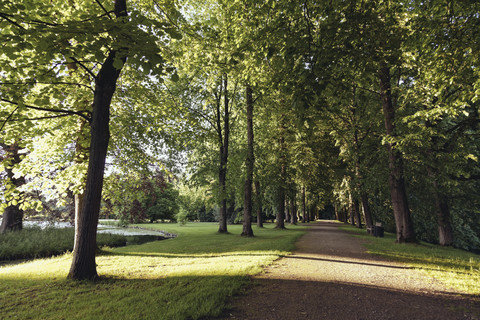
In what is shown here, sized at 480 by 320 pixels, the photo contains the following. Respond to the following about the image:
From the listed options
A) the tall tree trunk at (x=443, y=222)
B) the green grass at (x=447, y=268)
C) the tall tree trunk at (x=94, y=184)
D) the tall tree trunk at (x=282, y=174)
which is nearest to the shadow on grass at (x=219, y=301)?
the tall tree trunk at (x=94, y=184)

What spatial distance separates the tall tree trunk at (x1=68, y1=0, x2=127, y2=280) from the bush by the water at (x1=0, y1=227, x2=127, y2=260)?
904 cm

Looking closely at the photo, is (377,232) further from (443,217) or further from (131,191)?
(131,191)

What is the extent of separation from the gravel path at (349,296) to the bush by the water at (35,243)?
41.8ft

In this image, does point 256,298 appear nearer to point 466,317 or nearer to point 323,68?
point 466,317

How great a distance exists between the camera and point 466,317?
4129mm

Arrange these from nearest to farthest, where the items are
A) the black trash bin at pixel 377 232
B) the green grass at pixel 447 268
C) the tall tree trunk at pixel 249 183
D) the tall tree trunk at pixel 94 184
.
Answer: the green grass at pixel 447 268 → the tall tree trunk at pixel 94 184 → the tall tree trunk at pixel 249 183 → the black trash bin at pixel 377 232

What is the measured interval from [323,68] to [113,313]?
626 centimetres

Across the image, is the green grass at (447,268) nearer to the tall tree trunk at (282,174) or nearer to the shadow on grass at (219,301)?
the shadow on grass at (219,301)

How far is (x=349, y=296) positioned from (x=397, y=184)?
34.1 ft

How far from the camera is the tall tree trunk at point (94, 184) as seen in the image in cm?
604

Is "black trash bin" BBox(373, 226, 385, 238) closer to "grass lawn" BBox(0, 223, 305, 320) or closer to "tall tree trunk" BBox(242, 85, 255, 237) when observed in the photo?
"tall tree trunk" BBox(242, 85, 255, 237)

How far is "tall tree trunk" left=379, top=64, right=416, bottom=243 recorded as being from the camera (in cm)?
1268

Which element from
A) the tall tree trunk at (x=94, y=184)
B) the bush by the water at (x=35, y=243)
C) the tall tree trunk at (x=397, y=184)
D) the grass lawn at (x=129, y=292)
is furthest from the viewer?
the tall tree trunk at (x=397, y=184)

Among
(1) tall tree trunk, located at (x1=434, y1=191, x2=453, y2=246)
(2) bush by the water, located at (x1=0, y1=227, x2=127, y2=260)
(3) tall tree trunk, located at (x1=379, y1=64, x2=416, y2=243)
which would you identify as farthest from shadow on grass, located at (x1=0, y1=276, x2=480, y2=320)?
(1) tall tree trunk, located at (x1=434, y1=191, x2=453, y2=246)
